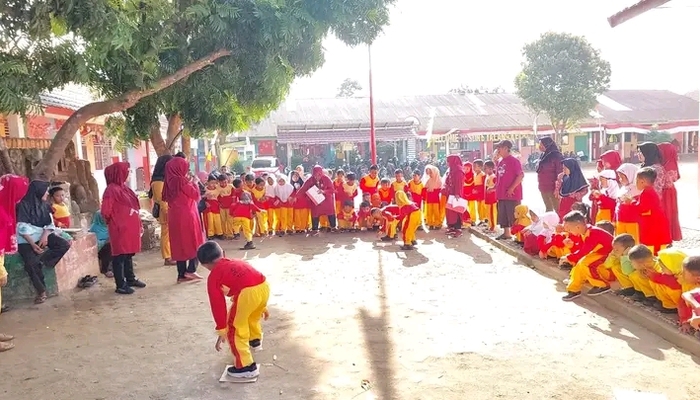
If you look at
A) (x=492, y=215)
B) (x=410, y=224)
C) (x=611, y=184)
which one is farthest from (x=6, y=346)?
(x=492, y=215)

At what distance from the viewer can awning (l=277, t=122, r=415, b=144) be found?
27.3 metres

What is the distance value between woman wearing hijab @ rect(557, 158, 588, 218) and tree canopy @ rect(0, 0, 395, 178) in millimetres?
3482

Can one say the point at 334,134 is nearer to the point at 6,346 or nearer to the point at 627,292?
the point at 627,292

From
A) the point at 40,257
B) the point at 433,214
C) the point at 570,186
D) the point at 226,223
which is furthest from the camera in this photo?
the point at 433,214

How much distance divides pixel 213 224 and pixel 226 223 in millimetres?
259

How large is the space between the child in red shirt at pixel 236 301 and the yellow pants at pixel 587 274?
3399mm

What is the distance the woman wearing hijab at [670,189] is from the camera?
6285 millimetres

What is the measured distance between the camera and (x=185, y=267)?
7293 mm

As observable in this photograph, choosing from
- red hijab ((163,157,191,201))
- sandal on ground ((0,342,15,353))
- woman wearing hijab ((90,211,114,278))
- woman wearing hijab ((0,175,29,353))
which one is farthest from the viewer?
woman wearing hijab ((90,211,114,278))

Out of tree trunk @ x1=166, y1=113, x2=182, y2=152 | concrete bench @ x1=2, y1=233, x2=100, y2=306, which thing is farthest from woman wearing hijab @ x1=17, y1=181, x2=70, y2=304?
tree trunk @ x1=166, y1=113, x2=182, y2=152

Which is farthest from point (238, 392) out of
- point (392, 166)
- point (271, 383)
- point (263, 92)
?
point (392, 166)

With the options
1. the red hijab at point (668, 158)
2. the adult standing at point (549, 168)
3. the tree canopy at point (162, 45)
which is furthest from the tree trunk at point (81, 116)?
the red hijab at point (668, 158)

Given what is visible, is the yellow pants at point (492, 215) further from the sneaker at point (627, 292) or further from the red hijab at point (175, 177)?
the red hijab at point (175, 177)

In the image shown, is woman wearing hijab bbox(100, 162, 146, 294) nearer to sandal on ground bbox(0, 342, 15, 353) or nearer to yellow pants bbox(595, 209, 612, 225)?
sandal on ground bbox(0, 342, 15, 353)
